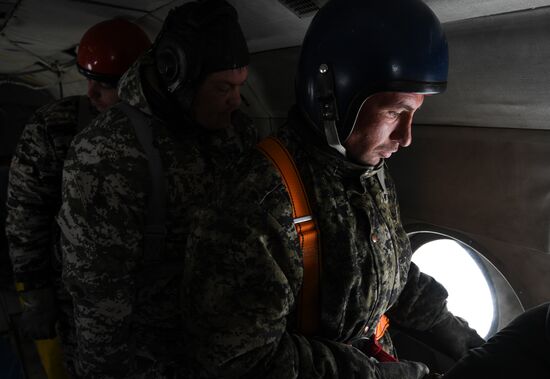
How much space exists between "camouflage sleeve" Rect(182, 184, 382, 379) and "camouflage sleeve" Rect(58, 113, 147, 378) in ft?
1.56

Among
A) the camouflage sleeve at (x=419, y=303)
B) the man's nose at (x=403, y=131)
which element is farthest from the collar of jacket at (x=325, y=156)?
the camouflage sleeve at (x=419, y=303)

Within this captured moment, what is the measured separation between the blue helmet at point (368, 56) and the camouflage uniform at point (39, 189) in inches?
56.4

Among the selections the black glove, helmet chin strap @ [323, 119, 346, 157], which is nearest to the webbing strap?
helmet chin strap @ [323, 119, 346, 157]

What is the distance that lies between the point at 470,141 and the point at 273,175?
3.58 ft

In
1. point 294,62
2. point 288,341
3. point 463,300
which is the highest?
point 294,62

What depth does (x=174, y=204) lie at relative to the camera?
1513mm

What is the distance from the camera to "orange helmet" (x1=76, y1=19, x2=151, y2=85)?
1.97 metres

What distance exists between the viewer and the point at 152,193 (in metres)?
1.47

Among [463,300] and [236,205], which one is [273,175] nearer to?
[236,205]

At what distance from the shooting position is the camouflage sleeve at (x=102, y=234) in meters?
1.38

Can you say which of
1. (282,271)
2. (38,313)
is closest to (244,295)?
(282,271)

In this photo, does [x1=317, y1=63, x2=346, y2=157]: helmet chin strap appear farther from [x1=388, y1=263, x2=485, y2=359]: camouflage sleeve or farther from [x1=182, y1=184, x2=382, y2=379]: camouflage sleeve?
Answer: [x1=388, y1=263, x2=485, y2=359]: camouflage sleeve

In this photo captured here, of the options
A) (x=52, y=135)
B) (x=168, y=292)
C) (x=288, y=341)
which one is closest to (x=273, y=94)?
(x=52, y=135)

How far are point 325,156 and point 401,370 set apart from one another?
0.67 m
